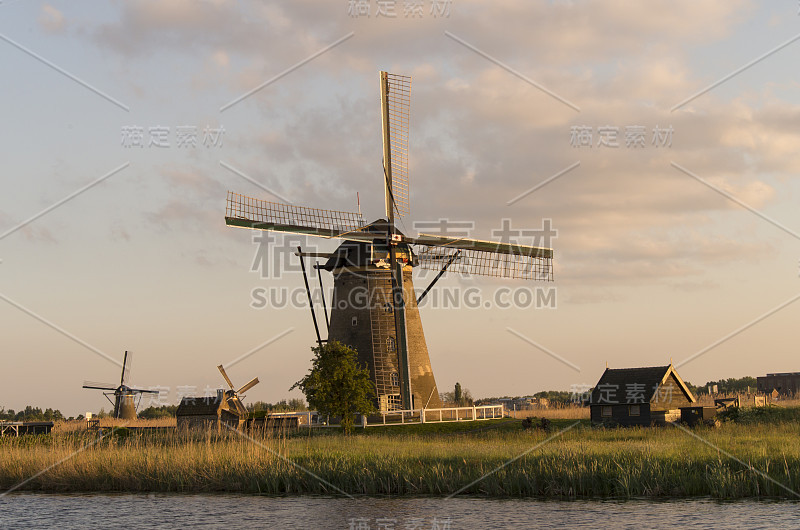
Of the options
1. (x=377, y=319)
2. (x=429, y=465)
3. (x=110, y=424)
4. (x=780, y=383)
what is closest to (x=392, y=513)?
(x=429, y=465)

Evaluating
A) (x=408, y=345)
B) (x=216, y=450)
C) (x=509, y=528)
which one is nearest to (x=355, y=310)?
(x=408, y=345)

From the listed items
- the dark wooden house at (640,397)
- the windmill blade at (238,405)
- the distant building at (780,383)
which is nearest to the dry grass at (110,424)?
the windmill blade at (238,405)

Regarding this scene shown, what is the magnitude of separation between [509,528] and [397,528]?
2.41 meters

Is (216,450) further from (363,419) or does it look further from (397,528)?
(363,419)

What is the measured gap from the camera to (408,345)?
41688 millimetres

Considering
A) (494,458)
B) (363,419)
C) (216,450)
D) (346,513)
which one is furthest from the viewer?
(363,419)

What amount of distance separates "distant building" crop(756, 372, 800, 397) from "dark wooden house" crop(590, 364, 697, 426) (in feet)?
152

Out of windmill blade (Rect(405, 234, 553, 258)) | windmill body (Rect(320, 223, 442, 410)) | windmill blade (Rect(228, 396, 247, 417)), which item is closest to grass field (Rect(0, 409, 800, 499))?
windmill body (Rect(320, 223, 442, 410))

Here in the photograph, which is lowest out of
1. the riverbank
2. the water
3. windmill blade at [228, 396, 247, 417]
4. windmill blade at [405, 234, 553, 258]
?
the water

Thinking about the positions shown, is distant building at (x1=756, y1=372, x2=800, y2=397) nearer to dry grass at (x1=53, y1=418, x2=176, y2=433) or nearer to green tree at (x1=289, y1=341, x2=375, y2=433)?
green tree at (x1=289, y1=341, x2=375, y2=433)

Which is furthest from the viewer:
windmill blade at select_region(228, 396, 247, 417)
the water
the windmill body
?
windmill blade at select_region(228, 396, 247, 417)

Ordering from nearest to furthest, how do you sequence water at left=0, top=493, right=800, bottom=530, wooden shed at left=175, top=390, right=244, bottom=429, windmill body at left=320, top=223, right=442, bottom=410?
water at left=0, top=493, right=800, bottom=530 → windmill body at left=320, top=223, right=442, bottom=410 → wooden shed at left=175, top=390, right=244, bottom=429

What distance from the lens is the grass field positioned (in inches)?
847

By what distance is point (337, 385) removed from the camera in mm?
38938
